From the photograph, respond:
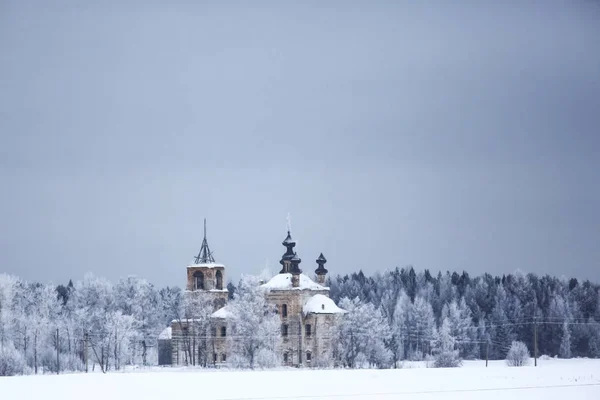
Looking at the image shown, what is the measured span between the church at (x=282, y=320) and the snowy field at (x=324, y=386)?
21276mm

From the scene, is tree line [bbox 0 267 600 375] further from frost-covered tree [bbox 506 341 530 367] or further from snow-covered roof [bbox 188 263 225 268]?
frost-covered tree [bbox 506 341 530 367]

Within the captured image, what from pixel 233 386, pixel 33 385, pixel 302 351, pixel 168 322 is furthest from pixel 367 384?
pixel 168 322

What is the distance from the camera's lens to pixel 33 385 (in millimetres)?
34906

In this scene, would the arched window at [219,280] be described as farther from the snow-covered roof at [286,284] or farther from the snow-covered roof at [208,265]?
the snow-covered roof at [286,284]

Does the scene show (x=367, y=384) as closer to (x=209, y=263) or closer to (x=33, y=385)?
(x=33, y=385)

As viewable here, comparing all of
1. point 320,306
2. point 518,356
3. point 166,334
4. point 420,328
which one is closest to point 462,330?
point 420,328

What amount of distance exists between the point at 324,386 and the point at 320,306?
28222 mm

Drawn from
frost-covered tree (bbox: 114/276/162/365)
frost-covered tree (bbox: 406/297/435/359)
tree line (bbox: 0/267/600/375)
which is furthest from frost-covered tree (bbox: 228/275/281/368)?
frost-covered tree (bbox: 406/297/435/359)

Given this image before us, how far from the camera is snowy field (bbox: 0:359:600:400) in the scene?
107 ft

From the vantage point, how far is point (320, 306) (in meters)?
63.0

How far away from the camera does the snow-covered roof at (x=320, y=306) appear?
206 ft

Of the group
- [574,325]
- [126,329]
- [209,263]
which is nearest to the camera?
[126,329]

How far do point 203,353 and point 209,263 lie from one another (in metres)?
5.67

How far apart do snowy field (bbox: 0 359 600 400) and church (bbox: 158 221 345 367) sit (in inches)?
838
